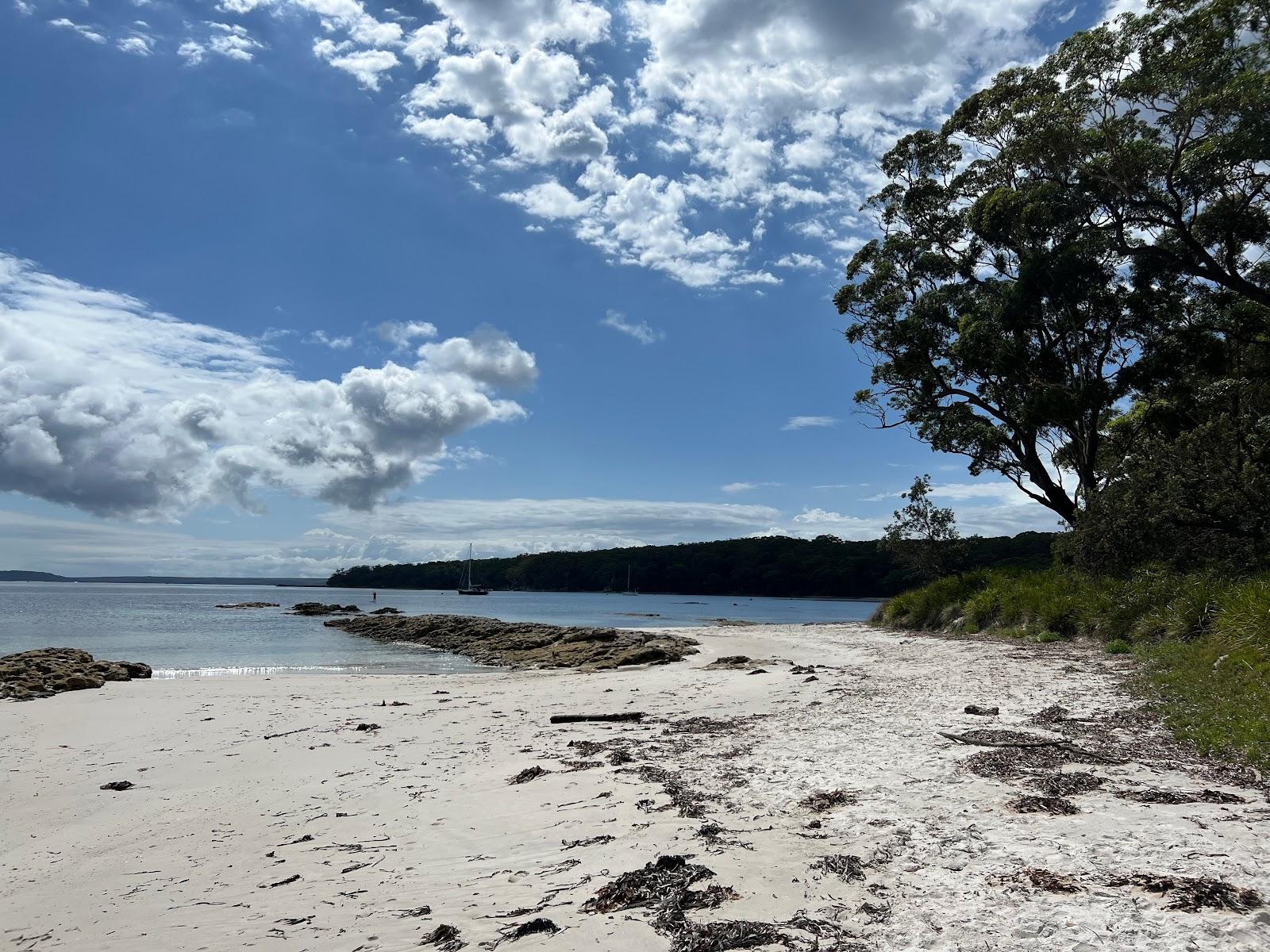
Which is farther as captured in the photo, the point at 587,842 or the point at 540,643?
the point at 540,643

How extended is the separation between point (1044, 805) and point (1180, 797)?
0.99 metres

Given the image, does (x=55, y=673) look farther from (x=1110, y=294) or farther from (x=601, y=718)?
(x=1110, y=294)

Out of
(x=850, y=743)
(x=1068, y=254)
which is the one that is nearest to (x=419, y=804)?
(x=850, y=743)

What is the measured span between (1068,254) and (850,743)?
21213 millimetres

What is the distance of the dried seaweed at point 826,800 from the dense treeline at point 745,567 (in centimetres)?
7756

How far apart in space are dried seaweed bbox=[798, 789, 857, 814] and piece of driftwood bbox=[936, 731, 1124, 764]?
6.92 ft

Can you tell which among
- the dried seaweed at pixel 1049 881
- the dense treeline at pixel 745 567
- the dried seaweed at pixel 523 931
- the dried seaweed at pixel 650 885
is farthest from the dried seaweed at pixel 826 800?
the dense treeline at pixel 745 567

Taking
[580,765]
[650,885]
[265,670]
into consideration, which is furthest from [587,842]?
[265,670]

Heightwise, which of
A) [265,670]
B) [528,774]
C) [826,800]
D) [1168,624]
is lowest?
[265,670]

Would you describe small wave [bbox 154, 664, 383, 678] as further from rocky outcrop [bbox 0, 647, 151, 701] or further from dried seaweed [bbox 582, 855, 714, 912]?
dried seaweed [bbox 582, 855, 714, 912]

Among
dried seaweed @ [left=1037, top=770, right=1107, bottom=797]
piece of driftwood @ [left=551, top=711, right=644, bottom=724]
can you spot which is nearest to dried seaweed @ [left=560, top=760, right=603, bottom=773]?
piece of driftwood @ [left=551, top=711, right=644, bottom=724]

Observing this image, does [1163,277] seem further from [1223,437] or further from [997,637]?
[997,637]

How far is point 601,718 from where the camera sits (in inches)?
423

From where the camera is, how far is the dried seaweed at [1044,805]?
509 centimetres
